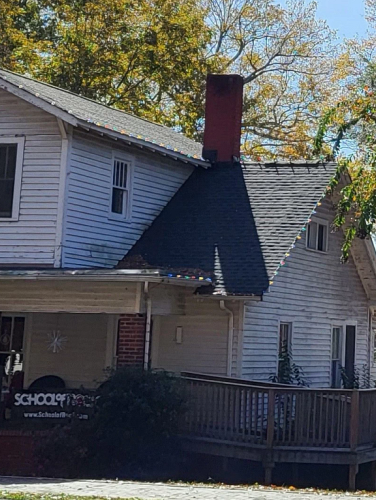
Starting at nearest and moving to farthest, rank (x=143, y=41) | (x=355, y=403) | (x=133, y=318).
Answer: (x=355, y=403), (x=133, y=318), (x=143, y=41)

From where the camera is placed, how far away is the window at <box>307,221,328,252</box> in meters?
23.0

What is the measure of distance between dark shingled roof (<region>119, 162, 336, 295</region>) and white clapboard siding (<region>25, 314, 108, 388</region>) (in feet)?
5.06

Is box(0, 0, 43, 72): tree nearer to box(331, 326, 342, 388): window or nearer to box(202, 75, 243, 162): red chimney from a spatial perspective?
box(202, 75, 243, 162): red chimney

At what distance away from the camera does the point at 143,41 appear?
36.7 m

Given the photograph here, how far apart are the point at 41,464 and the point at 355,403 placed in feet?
17.9

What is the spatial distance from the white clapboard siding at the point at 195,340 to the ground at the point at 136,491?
13.9ft

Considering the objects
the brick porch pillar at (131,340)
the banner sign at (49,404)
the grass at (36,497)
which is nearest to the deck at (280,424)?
the brick porch pillar at (131,340)

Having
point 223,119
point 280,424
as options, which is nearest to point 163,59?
point 223,119

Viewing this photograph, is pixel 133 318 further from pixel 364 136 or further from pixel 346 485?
pixel 364 136

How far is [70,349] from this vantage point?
20766 mm

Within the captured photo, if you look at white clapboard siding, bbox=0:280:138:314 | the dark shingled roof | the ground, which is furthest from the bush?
the dark shingled roof

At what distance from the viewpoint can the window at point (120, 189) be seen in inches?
830

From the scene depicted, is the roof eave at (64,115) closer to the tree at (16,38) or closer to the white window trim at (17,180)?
the white window trim at (17,180)

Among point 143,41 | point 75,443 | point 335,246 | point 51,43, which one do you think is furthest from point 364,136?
point 51,43
